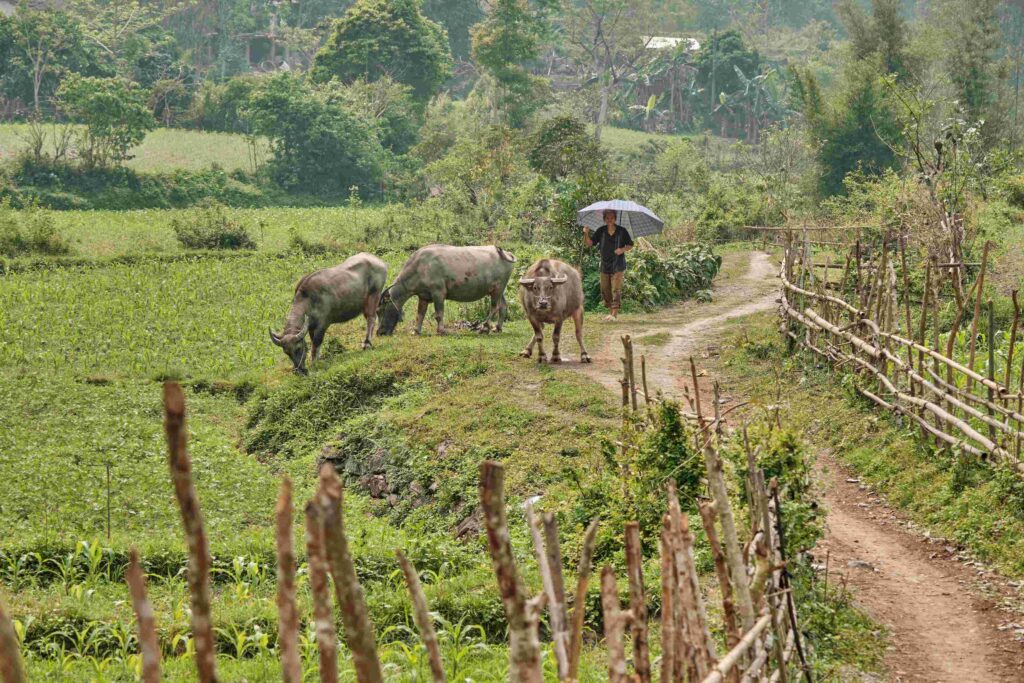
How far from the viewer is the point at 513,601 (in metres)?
2.23

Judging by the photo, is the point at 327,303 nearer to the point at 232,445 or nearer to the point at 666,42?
the point at 232,445

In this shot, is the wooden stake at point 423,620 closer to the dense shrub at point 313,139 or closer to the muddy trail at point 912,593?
the muddy trail at point 912,593

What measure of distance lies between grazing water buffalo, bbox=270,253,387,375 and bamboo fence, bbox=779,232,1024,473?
4999 mm

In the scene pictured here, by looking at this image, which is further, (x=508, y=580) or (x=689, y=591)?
(x=689, y=591)

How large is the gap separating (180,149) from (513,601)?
40779 millimetres

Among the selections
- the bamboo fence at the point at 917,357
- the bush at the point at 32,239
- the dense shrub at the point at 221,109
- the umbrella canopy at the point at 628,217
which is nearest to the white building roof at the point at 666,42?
the dense shrub at the point at 221,109

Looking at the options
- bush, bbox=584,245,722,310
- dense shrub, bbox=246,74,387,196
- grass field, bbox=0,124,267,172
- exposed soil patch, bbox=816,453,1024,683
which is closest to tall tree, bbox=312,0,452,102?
grass field, bbox=0,124,267,172

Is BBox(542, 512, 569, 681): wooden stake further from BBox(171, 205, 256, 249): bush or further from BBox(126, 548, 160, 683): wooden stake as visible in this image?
BBox(171, 205, 256, 249): bush

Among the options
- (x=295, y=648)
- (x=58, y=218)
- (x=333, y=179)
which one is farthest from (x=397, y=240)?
(x=295, y=648)

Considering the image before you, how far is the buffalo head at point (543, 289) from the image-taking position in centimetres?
1220

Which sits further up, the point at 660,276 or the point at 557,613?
the point at 557,613

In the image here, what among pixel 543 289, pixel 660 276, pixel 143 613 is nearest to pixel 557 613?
pixel 143 613

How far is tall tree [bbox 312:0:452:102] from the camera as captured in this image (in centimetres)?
4516

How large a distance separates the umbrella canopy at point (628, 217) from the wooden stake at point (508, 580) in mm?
13058
